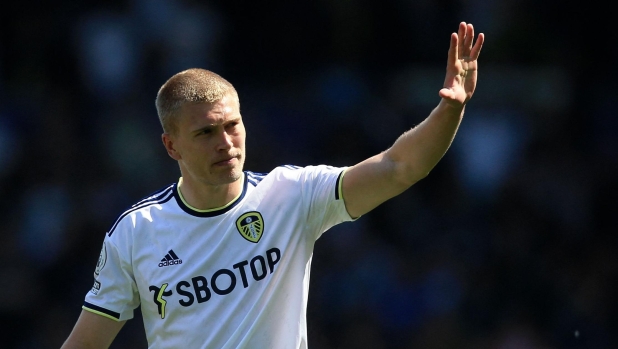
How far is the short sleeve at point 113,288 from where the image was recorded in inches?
177

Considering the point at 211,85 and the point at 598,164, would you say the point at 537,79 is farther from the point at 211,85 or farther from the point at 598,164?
the point at 211,85

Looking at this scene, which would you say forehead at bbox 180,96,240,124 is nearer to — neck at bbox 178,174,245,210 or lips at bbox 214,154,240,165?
lips at bbox 214,154,240,165

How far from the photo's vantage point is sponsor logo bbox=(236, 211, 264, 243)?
14.6 ft

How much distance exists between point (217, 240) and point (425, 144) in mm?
1148

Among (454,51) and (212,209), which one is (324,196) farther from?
(454,51)

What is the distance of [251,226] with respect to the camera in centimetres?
446

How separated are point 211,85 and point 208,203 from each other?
583mm

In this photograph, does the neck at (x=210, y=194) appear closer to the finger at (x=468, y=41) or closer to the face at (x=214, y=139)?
the face at (x=214, y=139)

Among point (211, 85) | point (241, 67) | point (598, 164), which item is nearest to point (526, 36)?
point (598, 164)

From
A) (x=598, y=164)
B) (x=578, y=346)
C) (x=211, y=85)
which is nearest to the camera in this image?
(x=211, y=85)

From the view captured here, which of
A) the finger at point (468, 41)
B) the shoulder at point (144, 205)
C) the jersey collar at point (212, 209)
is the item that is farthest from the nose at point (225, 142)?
the finger at point (468, 41)

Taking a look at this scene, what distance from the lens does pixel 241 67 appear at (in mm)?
11281

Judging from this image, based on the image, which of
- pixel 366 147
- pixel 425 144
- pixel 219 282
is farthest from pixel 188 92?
pixel 366 147

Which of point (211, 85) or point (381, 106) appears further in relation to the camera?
point (381, 106)
